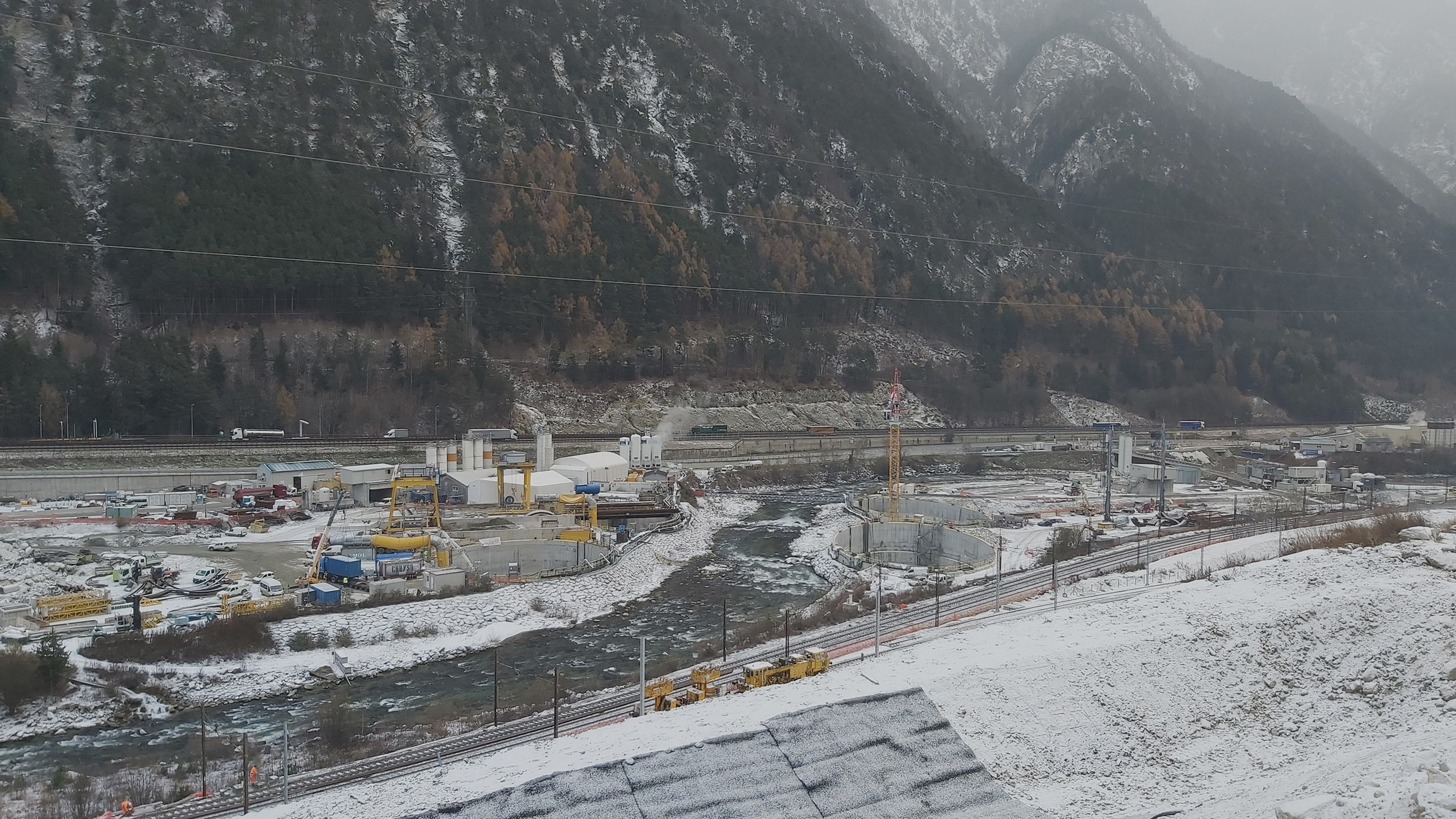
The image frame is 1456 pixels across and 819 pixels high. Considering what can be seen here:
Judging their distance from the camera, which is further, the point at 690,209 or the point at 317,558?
the point at 690,209

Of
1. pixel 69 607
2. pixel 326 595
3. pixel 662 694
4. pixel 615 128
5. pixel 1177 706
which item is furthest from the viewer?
pixel 615 128

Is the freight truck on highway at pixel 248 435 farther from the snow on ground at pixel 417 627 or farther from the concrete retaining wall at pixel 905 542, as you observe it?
the concrete retaining wall at pixel 905 542

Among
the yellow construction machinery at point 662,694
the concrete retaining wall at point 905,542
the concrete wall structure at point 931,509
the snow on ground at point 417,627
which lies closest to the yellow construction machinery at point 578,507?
the snow on ground at point 417,627

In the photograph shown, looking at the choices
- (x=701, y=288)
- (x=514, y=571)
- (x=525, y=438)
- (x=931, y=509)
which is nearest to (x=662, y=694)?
(x=514, y=571)

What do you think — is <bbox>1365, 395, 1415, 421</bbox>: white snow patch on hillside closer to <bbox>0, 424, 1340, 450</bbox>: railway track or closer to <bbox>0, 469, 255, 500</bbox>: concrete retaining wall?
<bbox>0, 424, 1340, 450</bbox>: railway track

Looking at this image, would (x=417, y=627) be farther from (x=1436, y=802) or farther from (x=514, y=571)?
(x=1436, y=802)

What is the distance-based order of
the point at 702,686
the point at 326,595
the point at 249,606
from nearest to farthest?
1. the point at 702,686
2. the point at 249,606
3. the point at 326,595
